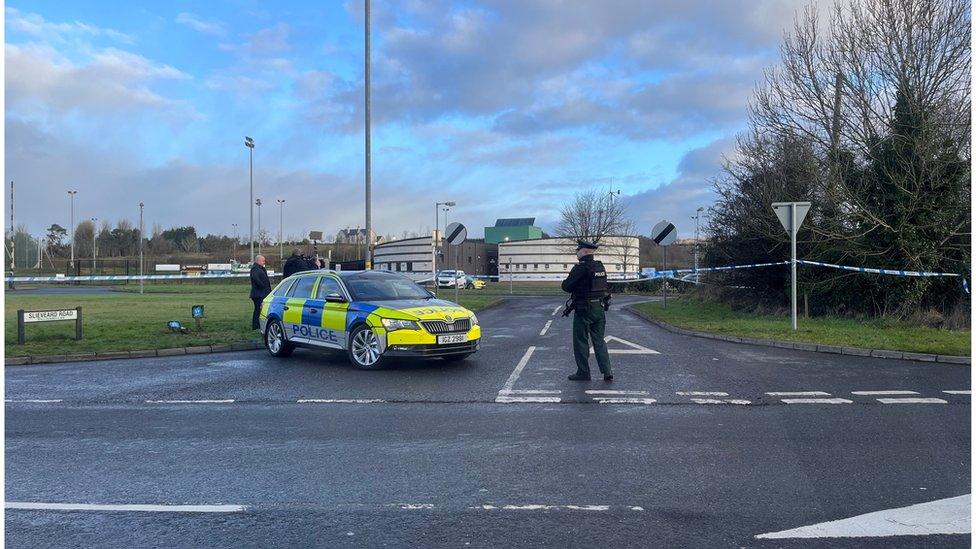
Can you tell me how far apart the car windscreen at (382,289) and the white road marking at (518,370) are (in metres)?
1.96

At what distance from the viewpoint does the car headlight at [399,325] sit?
10633mm

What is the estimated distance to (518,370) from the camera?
10.8m

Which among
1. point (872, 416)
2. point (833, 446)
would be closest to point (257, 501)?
point (833, 446)

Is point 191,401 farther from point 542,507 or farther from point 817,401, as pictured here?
point 817,401

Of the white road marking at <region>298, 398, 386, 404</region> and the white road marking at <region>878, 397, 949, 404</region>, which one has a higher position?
the white road marking at <region>878, 397, 949, 404</region>

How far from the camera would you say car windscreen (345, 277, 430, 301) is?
457 inches

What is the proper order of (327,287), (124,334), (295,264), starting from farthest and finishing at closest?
(295,264) < (124,334) < (327,287)

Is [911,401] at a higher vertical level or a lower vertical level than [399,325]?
lower

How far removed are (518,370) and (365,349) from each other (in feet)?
7.62

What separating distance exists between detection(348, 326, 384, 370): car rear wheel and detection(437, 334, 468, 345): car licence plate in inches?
35.2

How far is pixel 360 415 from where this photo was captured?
300 inches

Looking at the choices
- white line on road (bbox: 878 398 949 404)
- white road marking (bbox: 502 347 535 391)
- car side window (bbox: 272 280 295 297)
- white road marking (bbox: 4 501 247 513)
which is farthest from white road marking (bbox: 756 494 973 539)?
car side window (bbox: 272 280 295 297)

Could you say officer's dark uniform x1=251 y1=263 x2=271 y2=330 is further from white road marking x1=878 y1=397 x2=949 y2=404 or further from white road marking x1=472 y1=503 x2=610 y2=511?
white road marking x1=472 y1=503 x2=610 y2=511

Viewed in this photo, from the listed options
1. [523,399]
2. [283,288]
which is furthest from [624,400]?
[283,288]
